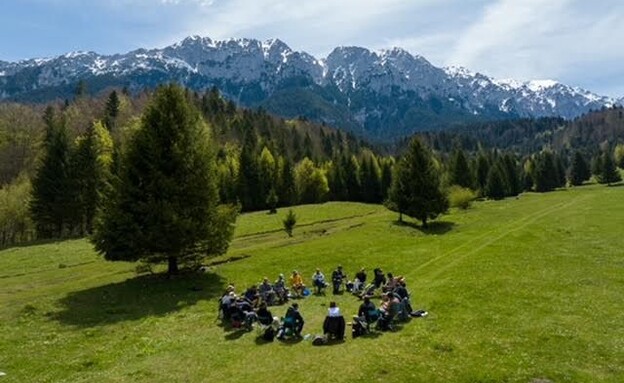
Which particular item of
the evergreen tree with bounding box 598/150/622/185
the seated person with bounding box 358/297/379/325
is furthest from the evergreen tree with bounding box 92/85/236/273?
the evergreen tree with bounding box 598/150/622/185

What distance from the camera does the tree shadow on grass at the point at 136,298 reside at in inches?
1451

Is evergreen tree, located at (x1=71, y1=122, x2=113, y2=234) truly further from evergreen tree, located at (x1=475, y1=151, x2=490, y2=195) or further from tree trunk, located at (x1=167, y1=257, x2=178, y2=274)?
evergreen tree, located at (x1=475, y1=151, x2=490, y2=195)

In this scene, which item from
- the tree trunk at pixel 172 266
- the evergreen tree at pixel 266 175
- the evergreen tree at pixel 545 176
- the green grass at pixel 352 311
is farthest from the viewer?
the evergreen tree at pixel 545 176

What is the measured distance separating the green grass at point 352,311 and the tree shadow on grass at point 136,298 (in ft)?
0.52

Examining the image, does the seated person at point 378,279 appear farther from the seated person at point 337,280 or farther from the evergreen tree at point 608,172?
the evergreen tree at point 608,172

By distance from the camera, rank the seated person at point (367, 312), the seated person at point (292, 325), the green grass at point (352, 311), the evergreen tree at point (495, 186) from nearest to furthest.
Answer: the green grass at point (352, 311) < the seated person at point (292, 325) < the seated person at point (367, 312) < the evergreen tree at point (495, 186)

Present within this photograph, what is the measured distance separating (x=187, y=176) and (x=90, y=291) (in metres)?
12.1

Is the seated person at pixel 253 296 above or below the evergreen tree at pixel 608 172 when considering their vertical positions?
below

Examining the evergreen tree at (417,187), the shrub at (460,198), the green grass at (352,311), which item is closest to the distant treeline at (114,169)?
the shrub at (460,198)

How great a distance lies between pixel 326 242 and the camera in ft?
216

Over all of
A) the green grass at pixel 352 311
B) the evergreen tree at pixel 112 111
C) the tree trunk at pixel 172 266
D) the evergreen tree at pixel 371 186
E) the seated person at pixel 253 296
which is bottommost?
the green grass at pixel 352 311

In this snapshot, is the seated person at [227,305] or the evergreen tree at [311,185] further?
the evergreen tree at [311,185]

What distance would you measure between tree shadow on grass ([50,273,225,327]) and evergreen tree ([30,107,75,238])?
2256 inches

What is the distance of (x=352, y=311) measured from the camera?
36031mm
